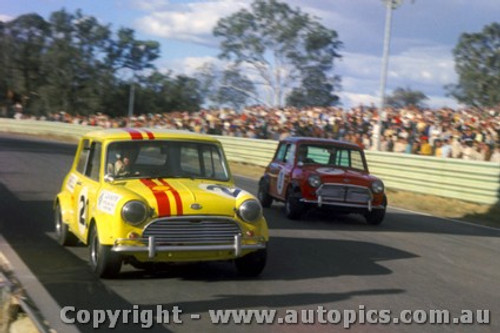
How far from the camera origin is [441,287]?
7.26 m

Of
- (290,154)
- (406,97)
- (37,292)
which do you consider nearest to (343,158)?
(290,154)

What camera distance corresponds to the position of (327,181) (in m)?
12.0

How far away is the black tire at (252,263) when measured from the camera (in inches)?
279

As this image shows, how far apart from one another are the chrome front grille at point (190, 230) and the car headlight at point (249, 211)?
0.17 m

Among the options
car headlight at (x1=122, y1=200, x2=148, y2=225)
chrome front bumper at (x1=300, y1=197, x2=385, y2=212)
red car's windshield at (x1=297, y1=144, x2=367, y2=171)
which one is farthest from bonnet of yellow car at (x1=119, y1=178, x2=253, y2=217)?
red car's windshield at (x1=297, y1=144, x2=367, y2=171)

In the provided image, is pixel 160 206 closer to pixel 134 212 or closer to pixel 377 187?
A: pixel 134 212

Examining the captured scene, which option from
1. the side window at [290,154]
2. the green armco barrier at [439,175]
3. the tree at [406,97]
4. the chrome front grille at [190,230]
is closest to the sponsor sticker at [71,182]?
the chrome front grille at [190,230]

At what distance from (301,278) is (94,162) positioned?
2.72m

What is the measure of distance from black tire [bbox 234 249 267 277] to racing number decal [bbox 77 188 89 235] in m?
1.73

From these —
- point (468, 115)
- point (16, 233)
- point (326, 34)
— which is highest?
point (326, 34)

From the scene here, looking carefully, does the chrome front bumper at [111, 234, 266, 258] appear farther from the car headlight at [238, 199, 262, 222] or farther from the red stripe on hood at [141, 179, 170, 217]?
the car headlight at [238, 199, 262, 222]

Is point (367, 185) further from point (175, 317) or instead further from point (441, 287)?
point (175, 317)

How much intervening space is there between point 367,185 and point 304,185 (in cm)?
113

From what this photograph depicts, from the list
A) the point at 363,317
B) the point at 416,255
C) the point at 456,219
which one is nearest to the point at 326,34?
the point at 456,219
